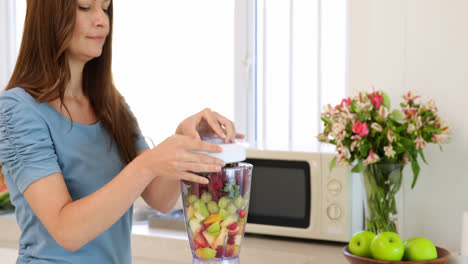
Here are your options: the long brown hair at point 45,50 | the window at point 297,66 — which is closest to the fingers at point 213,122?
the long brown hair at point 45,50

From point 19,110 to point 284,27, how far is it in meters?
1.37

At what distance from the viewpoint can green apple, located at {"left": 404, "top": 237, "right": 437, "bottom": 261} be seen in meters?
1.41

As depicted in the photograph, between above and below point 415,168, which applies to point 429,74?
above

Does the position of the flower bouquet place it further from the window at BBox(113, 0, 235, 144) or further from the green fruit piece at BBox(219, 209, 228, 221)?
the window at BBox(113, 0, 235, 144)

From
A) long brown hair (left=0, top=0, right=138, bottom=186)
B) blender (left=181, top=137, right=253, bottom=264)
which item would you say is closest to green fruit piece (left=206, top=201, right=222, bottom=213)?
blender (left=181, top=137, right=253, bottom=264)

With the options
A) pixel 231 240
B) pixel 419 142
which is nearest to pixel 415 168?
pixel 419 142

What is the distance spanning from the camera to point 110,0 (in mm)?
1235

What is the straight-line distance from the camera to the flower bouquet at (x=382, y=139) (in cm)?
161

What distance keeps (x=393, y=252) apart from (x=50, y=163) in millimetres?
828

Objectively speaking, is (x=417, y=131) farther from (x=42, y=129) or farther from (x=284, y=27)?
(x=42, y=129)

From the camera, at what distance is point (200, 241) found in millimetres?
1049

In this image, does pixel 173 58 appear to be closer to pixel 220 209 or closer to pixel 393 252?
pixel 393 252

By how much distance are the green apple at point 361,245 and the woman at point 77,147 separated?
492 mm

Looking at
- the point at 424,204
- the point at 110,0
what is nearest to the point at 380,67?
the point at 424,204
